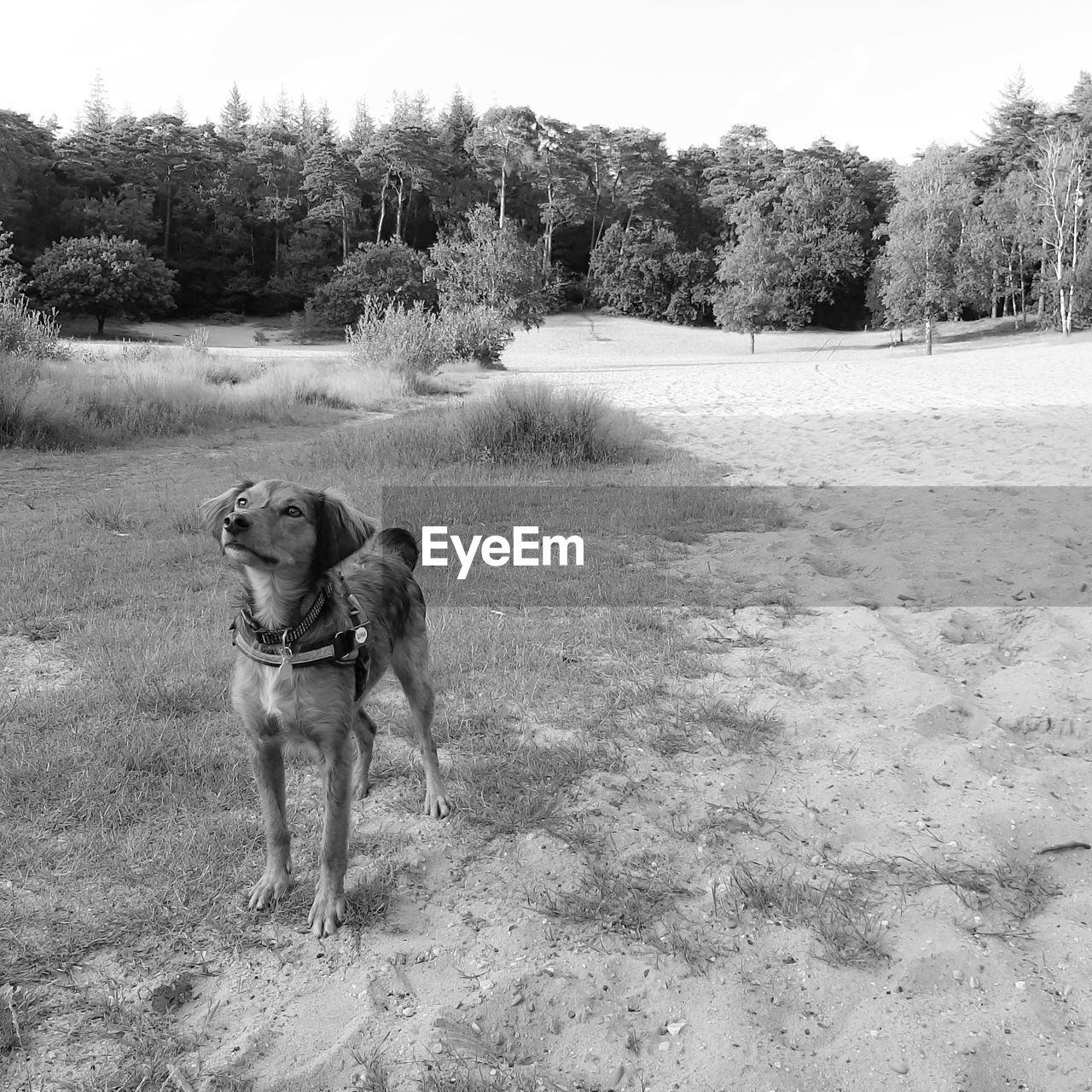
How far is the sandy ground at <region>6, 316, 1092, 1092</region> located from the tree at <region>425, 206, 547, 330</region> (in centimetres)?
2997

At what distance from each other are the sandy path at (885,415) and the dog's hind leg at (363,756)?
23.8 ft

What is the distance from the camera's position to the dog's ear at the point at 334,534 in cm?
279

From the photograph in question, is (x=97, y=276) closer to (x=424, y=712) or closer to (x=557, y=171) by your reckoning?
(x=557, y=171)

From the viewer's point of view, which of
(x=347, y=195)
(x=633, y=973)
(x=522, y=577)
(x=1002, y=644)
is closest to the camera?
(x=633, y=973)

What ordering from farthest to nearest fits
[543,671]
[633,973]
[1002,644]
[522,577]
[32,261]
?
1. [32,261]
2. [522,577]
3. [1002,644]
4. [543,671]
5. [633,973]

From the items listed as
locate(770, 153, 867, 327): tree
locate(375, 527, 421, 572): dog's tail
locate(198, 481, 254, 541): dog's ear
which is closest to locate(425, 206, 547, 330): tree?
locate(770, 153, 867, 327): tree

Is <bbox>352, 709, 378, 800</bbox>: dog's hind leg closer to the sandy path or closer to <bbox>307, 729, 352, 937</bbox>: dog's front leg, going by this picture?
<bbox>307, 729, 352, 937</bbox>: dog's front leg

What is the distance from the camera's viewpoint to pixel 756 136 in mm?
68500

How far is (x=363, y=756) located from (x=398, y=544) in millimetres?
878

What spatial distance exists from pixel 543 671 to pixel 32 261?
51511 mm

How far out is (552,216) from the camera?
61.4 metres

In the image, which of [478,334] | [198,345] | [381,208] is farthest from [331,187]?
[198,345]

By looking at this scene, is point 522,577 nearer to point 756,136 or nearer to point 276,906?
point 276,906

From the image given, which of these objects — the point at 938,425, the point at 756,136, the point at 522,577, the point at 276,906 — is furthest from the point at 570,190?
the point at 276,906
